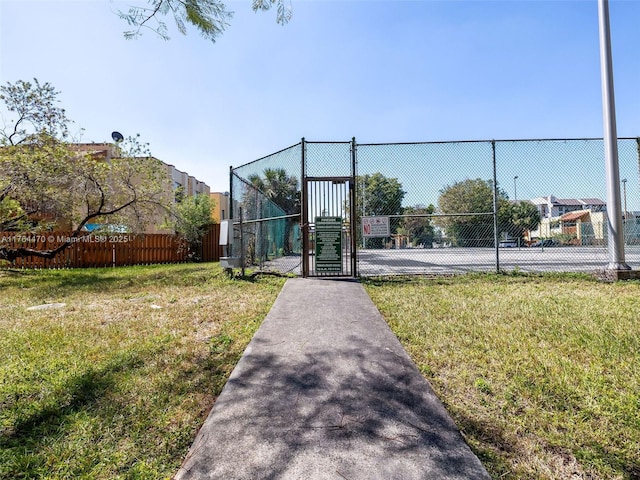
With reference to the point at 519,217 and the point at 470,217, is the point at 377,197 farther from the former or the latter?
the point at 519,217

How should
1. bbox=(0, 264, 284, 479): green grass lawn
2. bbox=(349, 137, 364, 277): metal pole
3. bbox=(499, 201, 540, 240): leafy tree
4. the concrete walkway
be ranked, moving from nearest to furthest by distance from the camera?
1. the concrete walkway
2. bbox=(0, 264, 284, 479): green grass lawn
3. bbox=(349, 137, 364, 277): metal pole
4. bbox=(499, 201, 540, 240): leafy tree

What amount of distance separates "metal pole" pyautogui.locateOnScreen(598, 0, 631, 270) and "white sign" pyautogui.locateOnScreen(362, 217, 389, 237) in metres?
5.05

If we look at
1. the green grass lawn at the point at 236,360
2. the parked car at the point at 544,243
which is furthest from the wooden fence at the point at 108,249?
the parked car at the point at 544,243

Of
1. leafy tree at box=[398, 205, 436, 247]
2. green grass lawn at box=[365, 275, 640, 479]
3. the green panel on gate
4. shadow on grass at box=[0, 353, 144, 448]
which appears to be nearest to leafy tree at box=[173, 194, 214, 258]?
the green panel on gate

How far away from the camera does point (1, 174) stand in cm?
944

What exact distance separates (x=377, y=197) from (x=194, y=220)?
1654 centimetres

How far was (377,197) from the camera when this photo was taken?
7.90 meters

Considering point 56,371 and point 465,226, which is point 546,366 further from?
point 465,226

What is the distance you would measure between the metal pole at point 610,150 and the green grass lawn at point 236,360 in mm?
1820

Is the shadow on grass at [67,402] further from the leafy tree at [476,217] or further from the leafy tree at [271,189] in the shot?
the leafy tree at [476,217]

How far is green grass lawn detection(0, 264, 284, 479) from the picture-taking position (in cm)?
182

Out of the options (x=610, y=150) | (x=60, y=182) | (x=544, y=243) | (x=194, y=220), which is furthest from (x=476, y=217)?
(x=194, y=220)

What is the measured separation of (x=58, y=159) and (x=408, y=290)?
11.1 metres

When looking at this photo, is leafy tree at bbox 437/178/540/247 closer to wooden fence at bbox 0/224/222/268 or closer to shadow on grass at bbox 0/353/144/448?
shadow on grass at bbox 0/353/144/448
